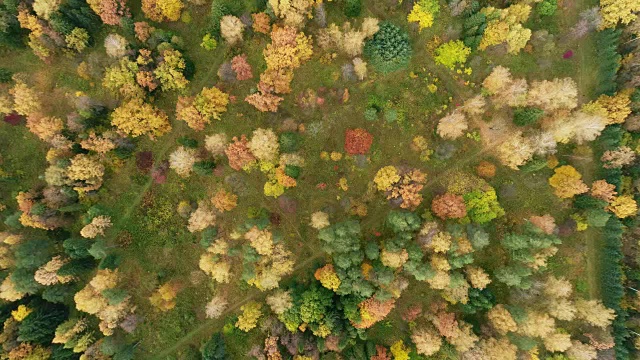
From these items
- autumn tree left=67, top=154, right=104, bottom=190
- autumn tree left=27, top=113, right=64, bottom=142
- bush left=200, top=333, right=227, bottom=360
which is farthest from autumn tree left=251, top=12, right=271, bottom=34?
bush left=200, top=333, right=227, bottom=360

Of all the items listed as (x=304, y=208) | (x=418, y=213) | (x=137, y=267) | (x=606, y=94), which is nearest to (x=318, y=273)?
(x=304, y=208)

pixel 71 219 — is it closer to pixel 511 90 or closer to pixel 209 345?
pixel 209 345

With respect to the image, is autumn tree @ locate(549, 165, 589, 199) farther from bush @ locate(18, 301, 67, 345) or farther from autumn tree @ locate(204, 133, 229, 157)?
bush @ locate(18, 301, 67, 345)

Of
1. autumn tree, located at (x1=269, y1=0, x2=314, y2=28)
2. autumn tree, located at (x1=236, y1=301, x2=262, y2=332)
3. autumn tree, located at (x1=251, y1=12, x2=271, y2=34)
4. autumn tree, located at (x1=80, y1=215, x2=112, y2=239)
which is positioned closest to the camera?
autumn tree, located at (x1=269, y1=0, x2=314, y2=28)

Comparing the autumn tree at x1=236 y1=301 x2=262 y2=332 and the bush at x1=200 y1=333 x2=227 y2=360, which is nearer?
the autumn tree at x1=236 y1=301 x2=262 y2=332

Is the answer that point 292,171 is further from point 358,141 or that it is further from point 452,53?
point 452,53

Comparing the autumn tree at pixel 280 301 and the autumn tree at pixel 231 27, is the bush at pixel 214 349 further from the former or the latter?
the autumn tree at pixel 231 27

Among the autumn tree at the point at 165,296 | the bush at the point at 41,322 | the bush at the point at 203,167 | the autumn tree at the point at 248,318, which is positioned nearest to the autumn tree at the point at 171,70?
the bush at the point at 203,167
